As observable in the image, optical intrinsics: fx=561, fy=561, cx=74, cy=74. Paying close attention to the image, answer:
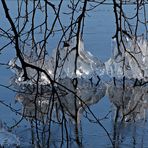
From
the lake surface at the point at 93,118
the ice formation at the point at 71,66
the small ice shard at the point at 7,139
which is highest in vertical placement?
the ice formation at the point at 71,66

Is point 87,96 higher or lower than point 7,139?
higher

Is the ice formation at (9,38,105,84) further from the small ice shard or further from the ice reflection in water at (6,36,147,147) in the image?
the small ice shard

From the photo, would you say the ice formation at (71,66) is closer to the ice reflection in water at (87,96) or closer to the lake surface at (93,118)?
the ice reflection in water at (87,96)

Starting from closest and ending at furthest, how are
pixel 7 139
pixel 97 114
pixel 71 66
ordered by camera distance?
pixel 7 139
pixel 71 66
pixel 97 114

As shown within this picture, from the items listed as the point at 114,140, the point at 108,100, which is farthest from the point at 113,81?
the point at 114,140

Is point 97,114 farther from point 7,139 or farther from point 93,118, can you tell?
point 7,139

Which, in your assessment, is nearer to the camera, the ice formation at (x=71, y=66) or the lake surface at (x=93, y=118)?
the ice formation at (x=71, y=66)

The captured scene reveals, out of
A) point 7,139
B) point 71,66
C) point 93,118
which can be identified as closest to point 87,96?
point 93,118

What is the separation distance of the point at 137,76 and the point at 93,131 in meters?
0.53

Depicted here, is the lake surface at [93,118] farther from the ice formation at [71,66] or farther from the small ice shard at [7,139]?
the ice formation at [71,66]

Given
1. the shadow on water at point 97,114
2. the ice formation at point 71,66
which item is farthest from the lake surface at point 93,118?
the ice formation at point 71,66

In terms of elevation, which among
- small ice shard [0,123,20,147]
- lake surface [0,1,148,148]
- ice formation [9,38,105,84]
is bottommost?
small ice shard [0,123,20,147]

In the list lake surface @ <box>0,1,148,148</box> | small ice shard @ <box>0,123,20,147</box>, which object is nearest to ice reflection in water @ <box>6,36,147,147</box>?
lake surface @ <box>0,1,148,148</box>

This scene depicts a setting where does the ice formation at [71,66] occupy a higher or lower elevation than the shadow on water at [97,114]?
higher
